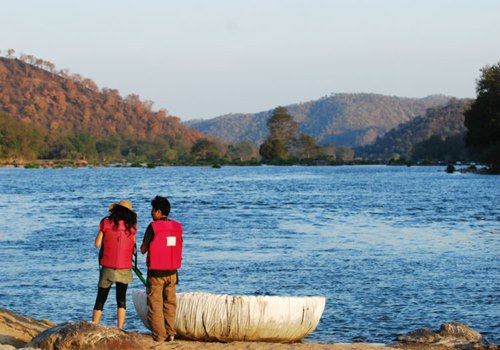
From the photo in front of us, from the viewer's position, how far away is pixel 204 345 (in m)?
12.4

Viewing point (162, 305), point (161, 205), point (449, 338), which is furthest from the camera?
point (449, 338)

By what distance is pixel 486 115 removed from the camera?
297 feet

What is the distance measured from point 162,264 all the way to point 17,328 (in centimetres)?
291

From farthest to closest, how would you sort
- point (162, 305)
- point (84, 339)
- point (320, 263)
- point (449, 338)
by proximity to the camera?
point (320, 263)
point (449, 338)
point (162, 305)
point (84, 339)

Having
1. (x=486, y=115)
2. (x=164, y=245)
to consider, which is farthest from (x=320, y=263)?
(x=486, y=115)

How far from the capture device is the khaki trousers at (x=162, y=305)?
12070 mm

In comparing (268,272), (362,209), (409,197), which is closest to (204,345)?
(268,272)

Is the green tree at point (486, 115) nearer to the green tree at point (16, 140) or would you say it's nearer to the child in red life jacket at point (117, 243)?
the child in red life jacket at point (117, 243)

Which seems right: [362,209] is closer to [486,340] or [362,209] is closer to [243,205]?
[243,205]

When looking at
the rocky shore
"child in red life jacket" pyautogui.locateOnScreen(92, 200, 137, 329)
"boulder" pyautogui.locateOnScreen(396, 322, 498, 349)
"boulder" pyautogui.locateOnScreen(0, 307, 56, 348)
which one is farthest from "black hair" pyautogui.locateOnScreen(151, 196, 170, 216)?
"boulder" pyautogui.locateOnScreen(396, 322, 498, 349)

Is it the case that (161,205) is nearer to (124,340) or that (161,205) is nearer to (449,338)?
(124,340)

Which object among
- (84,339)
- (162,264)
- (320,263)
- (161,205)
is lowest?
(320,263)

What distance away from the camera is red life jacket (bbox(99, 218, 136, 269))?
1171 cm

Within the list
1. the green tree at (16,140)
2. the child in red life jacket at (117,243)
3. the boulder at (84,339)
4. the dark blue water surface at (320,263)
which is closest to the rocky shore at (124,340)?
the boulder at (84,339)
